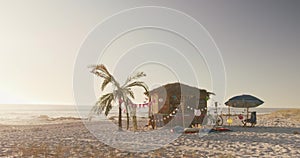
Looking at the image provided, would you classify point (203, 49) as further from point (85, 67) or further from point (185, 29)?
point (85, 67)

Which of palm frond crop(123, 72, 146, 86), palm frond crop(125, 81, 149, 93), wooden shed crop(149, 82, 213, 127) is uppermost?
palm frond crop(123, 72, 146, 86)

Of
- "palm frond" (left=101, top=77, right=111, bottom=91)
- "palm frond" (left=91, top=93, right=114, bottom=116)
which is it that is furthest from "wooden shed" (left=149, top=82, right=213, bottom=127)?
"palm frond" (left=101, top=77, right=111, bottom=91)

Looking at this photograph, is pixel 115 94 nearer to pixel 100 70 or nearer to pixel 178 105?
pixel 100 70

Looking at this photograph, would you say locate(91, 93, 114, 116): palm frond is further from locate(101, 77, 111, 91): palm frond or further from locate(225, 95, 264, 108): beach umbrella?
locate(225, 95, 264, 108): beach umbrella

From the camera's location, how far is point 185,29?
20.0 meters

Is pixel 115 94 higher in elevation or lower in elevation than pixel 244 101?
higher

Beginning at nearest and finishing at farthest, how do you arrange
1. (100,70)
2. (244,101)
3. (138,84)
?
(100,70) → (138,84) → (244,101)

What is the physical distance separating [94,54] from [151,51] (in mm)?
5129

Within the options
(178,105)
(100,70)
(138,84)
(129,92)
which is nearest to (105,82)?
(100,70)

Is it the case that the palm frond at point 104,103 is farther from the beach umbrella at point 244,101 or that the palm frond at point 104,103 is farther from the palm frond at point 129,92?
the beach umbrella at point 244,101

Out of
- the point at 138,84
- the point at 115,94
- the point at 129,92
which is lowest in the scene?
the point at 115,94

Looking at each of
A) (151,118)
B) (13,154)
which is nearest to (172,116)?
(151,118)

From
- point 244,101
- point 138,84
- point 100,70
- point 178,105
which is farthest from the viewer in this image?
point 244,101

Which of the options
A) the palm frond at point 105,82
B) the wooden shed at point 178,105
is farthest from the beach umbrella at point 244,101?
the palm frond at point 105,82
